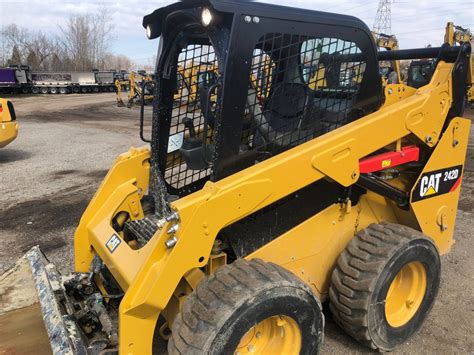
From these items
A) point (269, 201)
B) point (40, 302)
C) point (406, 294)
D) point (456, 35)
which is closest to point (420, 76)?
point (456, 35)

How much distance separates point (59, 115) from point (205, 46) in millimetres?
18926

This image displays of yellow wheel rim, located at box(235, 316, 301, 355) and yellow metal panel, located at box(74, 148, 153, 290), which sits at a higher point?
yellow metal panel, located at box(74, 148, 153, 290)

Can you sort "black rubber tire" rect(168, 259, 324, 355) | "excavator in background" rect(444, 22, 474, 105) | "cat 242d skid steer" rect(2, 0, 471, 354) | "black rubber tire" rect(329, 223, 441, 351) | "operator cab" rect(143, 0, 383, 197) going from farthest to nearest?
"excavator in background" rect(444, 22, 474, 105) < "black rubber tire" rect(329, 223, 441, 351) < "operator cab" rect(143, 0, 383, 197) < "cat 242d skid steer" rect(2, 0, 471, 354) < "black rubber tire" rect(168, 259, 324, 355)

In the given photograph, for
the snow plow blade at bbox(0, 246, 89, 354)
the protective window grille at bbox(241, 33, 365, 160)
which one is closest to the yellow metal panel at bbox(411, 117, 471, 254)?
the protective window grille at bbox(241, 33, 365, 160)

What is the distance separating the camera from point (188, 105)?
2.95 metres

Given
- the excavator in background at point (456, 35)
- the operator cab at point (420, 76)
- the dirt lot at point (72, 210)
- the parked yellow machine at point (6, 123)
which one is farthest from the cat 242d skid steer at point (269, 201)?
the excavator in background at point (456, 35)

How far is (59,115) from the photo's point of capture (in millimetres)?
19703

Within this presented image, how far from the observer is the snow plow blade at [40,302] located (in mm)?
2101

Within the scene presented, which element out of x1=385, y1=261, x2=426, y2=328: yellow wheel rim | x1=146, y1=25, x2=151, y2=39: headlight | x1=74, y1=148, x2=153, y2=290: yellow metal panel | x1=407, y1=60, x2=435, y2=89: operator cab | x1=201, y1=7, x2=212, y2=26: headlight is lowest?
x1=385, y1=261, x2=426, y2=328: yellow wheel rim

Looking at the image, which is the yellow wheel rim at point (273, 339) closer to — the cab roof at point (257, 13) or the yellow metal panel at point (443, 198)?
the yellow metal panel at point (443, 198)

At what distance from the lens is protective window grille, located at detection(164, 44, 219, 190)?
9.10ft

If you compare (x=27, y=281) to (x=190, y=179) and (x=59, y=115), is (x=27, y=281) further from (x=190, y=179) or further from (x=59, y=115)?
(x=59, y=115)

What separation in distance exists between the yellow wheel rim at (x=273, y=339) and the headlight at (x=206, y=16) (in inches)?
62.2

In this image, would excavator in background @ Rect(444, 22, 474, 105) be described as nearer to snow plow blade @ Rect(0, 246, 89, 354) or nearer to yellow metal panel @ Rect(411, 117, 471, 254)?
yellow metal panel @ Rect(411, 117, 471, 254)
